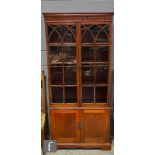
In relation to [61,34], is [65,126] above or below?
below

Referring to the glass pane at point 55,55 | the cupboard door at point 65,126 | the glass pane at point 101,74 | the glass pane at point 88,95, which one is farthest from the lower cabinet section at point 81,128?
the glass pane at point 55,55

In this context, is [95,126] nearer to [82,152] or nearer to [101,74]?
[82,152]

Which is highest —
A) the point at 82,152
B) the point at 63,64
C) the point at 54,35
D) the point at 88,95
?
the point at 54,35

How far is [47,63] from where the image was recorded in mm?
2441

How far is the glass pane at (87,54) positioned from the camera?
2.45m

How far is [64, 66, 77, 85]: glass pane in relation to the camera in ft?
Answer: 8.16

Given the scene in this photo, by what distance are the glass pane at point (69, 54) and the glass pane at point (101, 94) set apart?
384 mm

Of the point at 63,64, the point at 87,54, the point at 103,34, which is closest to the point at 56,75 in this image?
the point at 63,64

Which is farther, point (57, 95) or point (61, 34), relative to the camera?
point (57, 95)

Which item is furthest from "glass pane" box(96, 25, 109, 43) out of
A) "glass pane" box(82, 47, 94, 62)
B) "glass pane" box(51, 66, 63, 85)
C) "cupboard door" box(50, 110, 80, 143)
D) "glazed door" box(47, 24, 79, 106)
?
"cupboard door" box(50, 110, 80, 143)

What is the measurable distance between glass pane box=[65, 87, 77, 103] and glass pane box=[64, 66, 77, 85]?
0.06 metres

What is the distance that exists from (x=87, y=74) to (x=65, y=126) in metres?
0.55

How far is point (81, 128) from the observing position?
249cm
